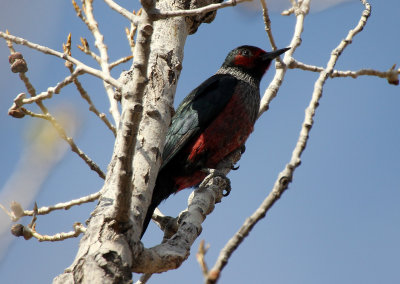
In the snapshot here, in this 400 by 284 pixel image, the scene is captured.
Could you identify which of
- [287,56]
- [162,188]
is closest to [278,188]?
[287,56]

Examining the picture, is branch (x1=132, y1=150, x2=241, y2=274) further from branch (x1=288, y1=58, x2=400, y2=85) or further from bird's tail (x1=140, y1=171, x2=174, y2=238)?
branch (x1=288, y1=58, x2=400, y2=85)

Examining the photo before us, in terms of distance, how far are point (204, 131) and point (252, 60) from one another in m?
1.29

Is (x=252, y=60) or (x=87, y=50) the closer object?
(x=87, y=50)

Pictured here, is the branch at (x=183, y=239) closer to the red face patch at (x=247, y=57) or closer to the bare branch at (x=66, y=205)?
the bare branch at (x=66, y=205)

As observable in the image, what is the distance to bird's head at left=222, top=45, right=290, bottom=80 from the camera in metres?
5.12

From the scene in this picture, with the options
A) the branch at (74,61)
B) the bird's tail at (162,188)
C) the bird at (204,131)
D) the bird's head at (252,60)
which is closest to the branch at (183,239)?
the bird's tail at (162,188)

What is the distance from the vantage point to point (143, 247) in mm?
2299

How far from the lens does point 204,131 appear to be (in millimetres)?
4223

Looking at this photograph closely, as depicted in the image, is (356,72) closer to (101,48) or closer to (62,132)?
(62,132)

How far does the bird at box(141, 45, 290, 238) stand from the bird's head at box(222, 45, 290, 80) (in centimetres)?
50

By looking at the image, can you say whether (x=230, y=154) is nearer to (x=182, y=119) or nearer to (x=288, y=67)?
(x=182, y=119)

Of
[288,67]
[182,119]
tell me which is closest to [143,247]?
[288,67]

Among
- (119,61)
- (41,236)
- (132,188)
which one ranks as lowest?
(132,188)

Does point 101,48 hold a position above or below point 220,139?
above
